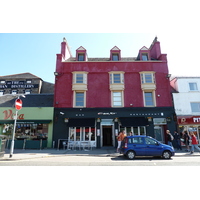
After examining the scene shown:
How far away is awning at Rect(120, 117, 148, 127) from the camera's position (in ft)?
52.4

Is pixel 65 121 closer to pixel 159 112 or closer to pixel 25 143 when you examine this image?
pixel 25 143

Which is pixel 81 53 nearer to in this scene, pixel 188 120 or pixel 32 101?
pixel 32 101

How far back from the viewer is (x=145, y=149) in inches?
390

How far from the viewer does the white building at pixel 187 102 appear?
55.1ft

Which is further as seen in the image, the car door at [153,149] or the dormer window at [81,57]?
the dormer window at [81,57]

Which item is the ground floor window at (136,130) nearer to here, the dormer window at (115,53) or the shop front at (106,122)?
the shop front at (106,122)

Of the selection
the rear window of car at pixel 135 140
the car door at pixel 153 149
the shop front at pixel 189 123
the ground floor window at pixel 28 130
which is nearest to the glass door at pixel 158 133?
the shop front at pixel 189 123

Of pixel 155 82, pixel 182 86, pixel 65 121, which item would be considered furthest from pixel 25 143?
pixel 182 86

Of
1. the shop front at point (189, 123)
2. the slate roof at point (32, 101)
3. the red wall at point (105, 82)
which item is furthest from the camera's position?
the slate roof at point (32, 101)

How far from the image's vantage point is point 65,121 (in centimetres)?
1659

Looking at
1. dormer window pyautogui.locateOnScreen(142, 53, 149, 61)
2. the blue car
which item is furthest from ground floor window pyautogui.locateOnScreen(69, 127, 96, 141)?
dormer window pyautogui.locateOnScreen(142, 53, 149, 61)

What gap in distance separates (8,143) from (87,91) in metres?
10.5

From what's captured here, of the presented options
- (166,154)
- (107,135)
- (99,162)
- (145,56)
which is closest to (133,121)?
(107,135)

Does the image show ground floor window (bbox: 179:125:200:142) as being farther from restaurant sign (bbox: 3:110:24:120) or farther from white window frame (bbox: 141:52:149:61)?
restaurant sign (bbox: 3:110:24:120)
